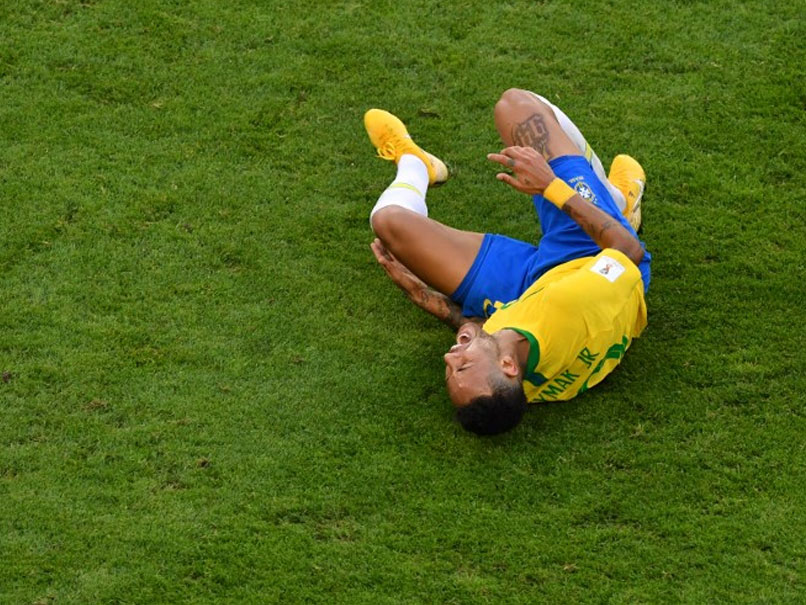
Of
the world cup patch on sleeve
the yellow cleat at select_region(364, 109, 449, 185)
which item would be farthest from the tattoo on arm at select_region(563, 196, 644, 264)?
the yellow cleat at select_region(364, 109, 449, 185)

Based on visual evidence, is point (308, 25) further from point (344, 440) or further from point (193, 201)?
point (344, 440)

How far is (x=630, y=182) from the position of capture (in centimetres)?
680

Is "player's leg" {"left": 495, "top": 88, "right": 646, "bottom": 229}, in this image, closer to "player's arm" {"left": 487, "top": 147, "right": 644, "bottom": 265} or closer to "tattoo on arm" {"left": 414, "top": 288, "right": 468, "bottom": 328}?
"player's arm" {"left": 487, "top": 147, "right": 644, "bottom": 265}

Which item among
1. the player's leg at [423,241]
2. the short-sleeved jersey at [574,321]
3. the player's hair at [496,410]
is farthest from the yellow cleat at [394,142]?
the player's hair at [496,410]

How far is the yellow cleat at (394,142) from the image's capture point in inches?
272

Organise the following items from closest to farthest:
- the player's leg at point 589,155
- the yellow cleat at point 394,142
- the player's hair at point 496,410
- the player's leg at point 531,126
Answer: the player's hair at point 496,410, the player's leg at point 531,126, the player's leg at point 589,155, the yellow cleat at point 394,142

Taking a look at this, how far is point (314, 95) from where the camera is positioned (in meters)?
7.71

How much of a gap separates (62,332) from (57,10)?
2.75 m

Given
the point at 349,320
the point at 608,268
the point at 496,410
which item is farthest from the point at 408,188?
the point at 496,410

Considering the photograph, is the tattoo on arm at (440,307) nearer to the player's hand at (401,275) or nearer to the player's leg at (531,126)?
the player's hand at (401,275)

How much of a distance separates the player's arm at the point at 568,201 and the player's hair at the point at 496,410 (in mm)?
790

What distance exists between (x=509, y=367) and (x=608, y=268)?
2.06 feet

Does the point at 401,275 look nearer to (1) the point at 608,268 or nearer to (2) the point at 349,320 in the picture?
(2) the point at 349,320

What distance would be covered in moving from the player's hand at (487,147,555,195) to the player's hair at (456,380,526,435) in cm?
94
